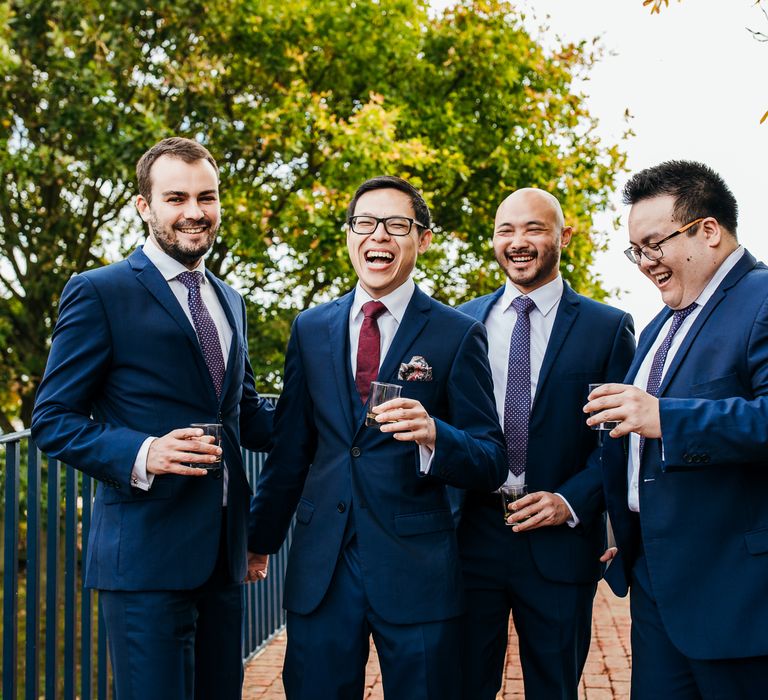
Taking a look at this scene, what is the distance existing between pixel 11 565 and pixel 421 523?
1497 mm

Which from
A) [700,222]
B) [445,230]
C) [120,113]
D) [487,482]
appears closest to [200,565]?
[487,482]

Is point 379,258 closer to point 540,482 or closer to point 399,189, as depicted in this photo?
point 399,189

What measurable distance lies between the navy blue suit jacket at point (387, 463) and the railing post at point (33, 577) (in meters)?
0.95

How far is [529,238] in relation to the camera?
154 inches

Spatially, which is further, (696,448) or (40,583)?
(40,583)

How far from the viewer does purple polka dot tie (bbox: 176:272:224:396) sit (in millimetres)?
3299

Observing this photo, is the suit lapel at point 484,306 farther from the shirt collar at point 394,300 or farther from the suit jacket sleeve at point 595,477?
the shirt collar at point 394,300

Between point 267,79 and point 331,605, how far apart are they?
8.90 meters

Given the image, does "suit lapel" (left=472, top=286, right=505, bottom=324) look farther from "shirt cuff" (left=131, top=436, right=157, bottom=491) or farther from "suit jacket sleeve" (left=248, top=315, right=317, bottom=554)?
"shirt cuff" (left=131, top=436, right=157, bottom=491)

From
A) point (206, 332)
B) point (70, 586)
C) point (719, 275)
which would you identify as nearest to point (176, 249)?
point (206, 332)

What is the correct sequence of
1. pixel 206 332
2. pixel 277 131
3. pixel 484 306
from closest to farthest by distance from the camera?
pixel 206 332 → pixel 484 306 → pixel 277 131

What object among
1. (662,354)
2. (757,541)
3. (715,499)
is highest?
(662,354)

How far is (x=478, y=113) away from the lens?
12.7m

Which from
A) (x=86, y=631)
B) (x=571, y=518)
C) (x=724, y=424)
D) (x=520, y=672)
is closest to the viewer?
(x=724, y=424)
